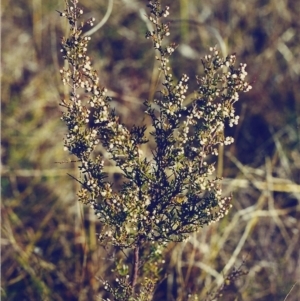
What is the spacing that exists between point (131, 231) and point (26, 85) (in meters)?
2.08

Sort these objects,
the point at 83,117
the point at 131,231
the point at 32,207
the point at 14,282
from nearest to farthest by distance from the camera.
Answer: the point at 83,117 → the point at 131,231 → the point at 14,282 → the point at 32,207

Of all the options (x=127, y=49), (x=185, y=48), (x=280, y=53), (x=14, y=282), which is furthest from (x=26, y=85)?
(x=280, y=53)

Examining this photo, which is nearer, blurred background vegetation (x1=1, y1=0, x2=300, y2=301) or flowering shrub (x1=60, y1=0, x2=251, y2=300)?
flowering shrub (x1=60, y1=0, x2=251, y2=300)

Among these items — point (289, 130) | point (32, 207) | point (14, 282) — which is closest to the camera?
point (14, 282)

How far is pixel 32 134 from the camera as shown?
125 inches

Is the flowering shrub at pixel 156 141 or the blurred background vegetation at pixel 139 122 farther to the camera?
the blurred background vegetation at pixel 139 122

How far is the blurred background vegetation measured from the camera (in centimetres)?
243

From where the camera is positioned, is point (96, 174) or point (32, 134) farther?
point (32, 134)

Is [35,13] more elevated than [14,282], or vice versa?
[35,13]

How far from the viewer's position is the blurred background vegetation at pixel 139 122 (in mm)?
2426

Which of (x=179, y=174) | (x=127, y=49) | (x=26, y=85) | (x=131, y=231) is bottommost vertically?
(x=131, y=231)

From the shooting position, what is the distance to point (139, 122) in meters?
3.17

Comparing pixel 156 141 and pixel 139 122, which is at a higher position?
pixel 139 122

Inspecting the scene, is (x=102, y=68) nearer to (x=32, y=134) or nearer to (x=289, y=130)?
(x=32, y=134)
